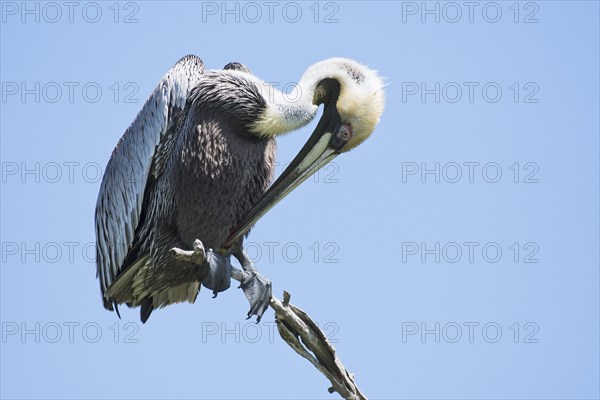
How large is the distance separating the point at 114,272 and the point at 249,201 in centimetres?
143

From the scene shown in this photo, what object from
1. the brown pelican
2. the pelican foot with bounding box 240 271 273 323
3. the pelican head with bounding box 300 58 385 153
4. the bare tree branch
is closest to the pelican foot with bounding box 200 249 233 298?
the brown pelican

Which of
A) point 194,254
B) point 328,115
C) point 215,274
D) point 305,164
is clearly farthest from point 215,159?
point 194,254

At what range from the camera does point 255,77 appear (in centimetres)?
902

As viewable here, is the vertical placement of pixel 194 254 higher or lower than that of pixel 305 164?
lower

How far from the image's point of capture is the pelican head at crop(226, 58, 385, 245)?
8.64 m

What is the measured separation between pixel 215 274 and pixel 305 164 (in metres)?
1.17

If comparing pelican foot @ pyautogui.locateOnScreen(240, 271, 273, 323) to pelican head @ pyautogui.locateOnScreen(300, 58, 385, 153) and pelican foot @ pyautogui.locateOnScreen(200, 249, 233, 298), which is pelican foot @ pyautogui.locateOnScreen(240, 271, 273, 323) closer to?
pelican foot @ pyautogui.locateOnScreen(200, 249, 233, 298)

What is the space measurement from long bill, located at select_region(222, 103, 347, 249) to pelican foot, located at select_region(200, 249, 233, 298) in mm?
183

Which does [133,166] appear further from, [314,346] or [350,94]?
[314,346]

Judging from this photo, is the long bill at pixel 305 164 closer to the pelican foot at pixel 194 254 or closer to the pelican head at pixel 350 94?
the pelican head at pixel 350 94

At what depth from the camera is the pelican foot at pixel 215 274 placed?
8391 millimetres

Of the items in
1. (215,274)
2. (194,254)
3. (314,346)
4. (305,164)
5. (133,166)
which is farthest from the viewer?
(133,166)

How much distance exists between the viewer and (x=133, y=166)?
9086mm

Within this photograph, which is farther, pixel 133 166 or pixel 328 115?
pixel 133 166
